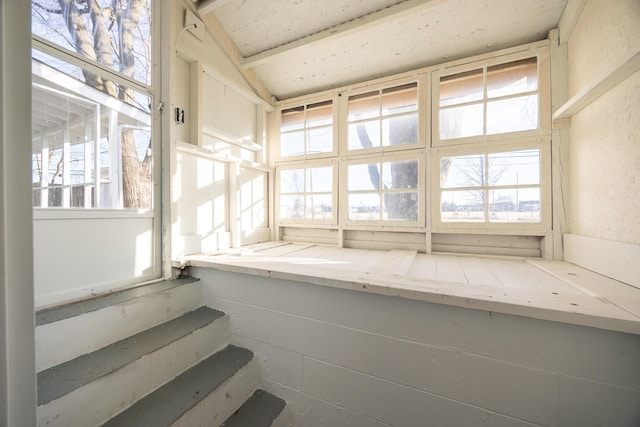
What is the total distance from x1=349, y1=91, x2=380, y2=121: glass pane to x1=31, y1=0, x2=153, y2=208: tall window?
1.51 metres

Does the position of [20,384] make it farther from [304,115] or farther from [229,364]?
[304,115]

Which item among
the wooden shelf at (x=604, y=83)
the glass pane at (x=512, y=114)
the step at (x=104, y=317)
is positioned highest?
the glass pane at (x=512, y=114)

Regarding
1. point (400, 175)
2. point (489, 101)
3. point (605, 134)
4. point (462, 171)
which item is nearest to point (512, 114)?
point (489, 101)

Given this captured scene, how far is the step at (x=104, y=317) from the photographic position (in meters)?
0.99

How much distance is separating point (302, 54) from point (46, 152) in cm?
179

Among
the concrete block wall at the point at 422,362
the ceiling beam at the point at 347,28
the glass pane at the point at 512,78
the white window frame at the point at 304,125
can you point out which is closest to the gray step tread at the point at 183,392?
the concrete block wall at the point at 422,362

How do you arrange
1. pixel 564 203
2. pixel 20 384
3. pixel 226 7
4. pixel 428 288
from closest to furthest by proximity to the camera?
pixel 20 384, pixel 428 288, pixel 564 203, pixel 226 7

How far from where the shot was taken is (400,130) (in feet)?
6.70

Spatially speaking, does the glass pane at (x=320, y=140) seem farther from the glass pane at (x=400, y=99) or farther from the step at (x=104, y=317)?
the step at (x=104, y=317)

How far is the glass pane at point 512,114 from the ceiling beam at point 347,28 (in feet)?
2.59

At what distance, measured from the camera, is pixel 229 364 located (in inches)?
51.8

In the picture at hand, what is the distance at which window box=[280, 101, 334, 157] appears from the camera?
2.32 metres

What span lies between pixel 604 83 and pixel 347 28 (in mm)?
1456

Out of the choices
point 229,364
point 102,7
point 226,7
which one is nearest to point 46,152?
point 102,7
